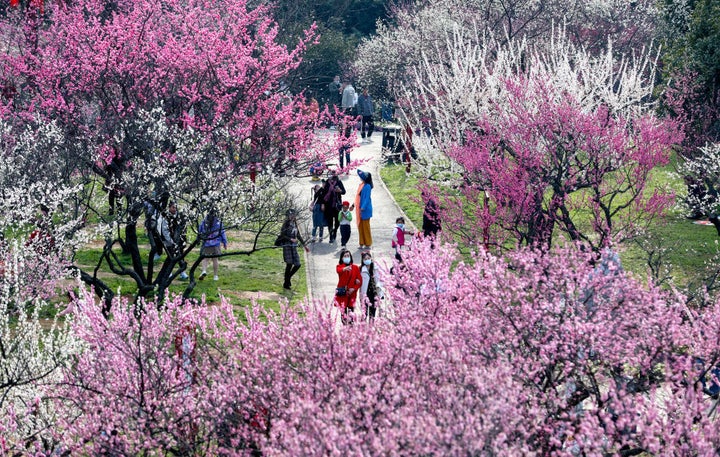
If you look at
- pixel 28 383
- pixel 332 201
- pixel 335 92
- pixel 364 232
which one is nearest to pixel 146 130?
pixel 332 201

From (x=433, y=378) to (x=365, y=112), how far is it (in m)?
32.4

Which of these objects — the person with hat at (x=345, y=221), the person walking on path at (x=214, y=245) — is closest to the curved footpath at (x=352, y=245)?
the person with hat at (x=345, y=221)

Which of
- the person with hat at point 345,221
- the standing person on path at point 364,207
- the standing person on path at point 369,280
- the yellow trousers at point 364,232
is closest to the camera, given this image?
the standing person on path at point 369,280

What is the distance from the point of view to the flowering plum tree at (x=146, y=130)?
1825 cm

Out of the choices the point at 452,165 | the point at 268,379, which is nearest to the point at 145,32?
the point at 452,165

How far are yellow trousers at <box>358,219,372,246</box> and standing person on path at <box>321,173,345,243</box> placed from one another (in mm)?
874

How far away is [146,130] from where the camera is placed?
1967 cm

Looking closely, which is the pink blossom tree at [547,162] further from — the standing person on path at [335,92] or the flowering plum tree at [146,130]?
the standing person on path at [335,92]

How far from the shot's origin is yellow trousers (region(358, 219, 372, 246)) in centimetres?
2452

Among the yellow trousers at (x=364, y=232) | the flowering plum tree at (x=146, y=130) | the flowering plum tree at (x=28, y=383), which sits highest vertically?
the flowering plum tree at (x=146, y=130)

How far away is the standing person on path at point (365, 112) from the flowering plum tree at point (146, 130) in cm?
1532

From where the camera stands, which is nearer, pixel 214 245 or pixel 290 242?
pixel 290 242

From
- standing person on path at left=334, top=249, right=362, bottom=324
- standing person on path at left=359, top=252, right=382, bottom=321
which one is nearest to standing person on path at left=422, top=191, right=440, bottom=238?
standing person on path at left=359, top=252, right=382, bottom=321

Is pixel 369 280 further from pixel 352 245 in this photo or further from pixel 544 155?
pixel 352 245
